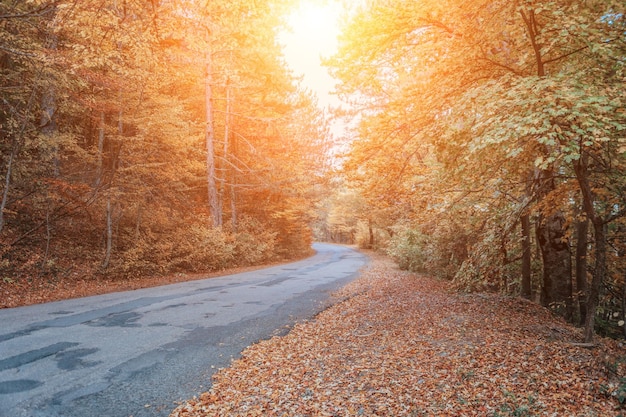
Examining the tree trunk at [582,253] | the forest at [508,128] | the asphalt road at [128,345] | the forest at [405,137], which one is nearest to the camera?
the asphalt road at [128,345]

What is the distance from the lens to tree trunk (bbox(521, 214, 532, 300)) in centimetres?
925

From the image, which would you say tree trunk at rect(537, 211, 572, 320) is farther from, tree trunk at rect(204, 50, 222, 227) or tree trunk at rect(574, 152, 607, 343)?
tree trunk at rect(204, 50, 222, 227)

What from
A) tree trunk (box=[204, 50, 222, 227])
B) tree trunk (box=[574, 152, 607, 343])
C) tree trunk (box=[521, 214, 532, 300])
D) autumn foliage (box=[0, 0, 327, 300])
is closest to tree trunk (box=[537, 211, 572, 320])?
tree trunk (box=[521, 214, 532, 300])

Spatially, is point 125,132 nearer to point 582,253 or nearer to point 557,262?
point 557,262

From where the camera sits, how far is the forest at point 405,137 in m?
4.94

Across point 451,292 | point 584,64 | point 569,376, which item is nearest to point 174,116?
point 451,292

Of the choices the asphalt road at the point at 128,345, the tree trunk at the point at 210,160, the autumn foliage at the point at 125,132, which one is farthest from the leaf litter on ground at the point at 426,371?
the tree trunk at the point at 210,160

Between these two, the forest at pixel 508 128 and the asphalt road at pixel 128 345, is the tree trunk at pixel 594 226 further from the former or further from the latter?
the asphalt road at pixel 128 345

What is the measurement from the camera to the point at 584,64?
17.6 ft

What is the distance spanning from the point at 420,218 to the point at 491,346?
16.0 feet

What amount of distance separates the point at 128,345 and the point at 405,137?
6.81 m

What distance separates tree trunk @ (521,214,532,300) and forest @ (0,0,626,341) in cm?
5

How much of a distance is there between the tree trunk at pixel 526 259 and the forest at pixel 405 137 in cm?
5

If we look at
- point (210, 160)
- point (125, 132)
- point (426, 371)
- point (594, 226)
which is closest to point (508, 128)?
point (594, 226)
